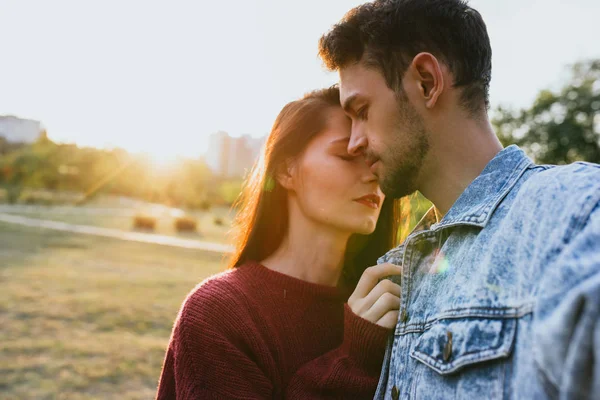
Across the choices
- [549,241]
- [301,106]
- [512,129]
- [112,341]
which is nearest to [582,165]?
[549,241]

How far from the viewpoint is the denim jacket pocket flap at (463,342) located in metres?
1.27

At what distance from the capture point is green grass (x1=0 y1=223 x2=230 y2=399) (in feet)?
17.7

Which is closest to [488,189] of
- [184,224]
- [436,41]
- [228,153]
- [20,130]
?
[436,41]

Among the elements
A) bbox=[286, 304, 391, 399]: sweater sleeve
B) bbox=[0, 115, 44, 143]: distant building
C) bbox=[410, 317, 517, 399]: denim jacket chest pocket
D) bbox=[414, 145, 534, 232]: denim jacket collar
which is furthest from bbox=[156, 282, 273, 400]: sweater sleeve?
bbox=[0, 115, 44, 143]: distant building

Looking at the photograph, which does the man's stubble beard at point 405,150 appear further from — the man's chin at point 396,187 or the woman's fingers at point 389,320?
the woman's fingers at point 389,320

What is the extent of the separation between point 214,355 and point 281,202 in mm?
1104

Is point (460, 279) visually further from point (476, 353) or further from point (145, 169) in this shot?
point (145, 169)

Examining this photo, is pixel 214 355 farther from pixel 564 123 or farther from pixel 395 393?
pixel 564 123

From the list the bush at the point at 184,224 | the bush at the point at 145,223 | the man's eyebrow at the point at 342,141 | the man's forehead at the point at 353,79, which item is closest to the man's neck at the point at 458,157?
the man's forehead at the point at 353,79

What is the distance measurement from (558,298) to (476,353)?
33cm

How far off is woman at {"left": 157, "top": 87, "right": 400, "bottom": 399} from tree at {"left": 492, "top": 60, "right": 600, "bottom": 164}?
26798 mm

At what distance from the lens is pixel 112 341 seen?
22.1ft

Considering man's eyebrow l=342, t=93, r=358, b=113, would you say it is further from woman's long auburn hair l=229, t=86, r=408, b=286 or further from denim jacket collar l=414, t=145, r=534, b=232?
denim jacket collar l=414, t=145, r=534, b=232

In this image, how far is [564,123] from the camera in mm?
27938
